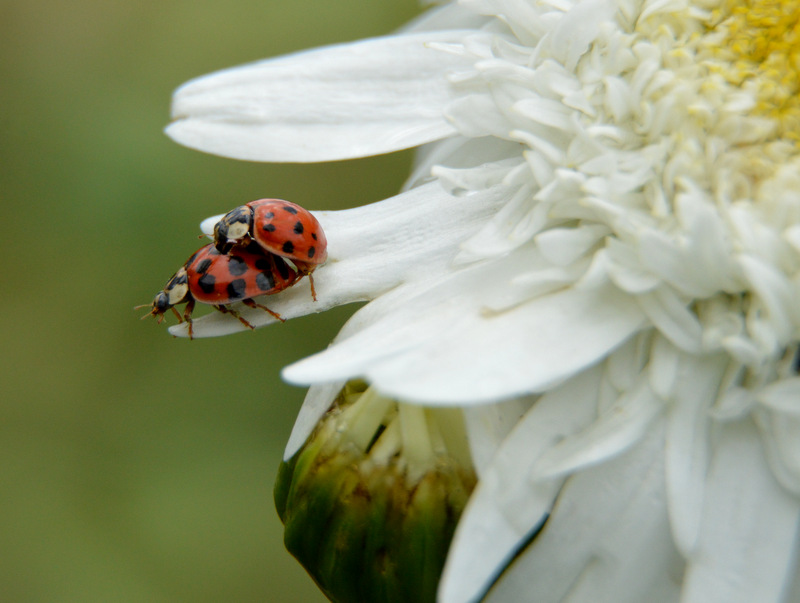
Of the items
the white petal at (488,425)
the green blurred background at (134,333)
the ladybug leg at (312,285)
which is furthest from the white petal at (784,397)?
the green blurred background at (134,333)

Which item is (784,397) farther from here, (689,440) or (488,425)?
(488,425)

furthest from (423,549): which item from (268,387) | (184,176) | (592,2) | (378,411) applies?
(184,176)

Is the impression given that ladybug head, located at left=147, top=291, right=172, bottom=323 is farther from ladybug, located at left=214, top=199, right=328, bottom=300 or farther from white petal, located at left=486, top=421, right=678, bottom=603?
white petal, located at left=486, top=421, right=678, bottom=603

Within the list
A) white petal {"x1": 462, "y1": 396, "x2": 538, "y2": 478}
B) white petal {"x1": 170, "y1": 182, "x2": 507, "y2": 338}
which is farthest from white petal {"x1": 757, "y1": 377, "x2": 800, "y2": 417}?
white petal {"x1": 170, "y1": 182, "x2": 507, "y2": 338}

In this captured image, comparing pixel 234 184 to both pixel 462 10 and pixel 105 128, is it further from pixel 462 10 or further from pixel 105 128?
pixel 462 10

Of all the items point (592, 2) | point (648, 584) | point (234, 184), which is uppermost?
point (592, 2)

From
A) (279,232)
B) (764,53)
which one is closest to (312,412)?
(279,232)
